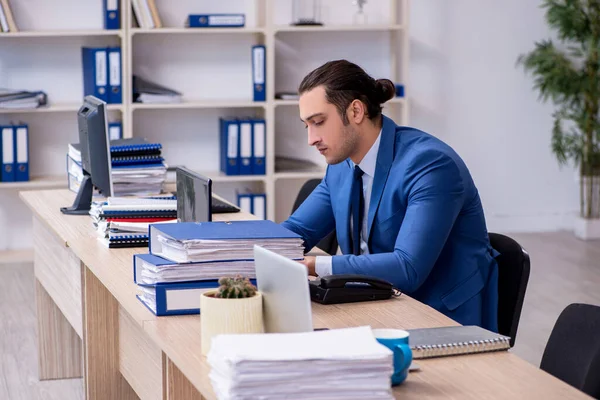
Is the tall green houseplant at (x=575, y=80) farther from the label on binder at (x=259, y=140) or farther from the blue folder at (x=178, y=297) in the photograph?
the blue folder at (x=178, y=297)

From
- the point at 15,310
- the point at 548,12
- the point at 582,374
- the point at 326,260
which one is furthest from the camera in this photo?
the point at 548,12

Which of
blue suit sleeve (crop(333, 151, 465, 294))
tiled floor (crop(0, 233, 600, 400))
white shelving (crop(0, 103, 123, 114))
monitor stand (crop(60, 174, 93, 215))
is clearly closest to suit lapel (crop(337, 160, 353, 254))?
blue suit sleeve (crop(333, 151, 465, 294))

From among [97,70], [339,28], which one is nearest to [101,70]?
[97,70]

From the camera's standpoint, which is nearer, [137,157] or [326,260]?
[326,260]

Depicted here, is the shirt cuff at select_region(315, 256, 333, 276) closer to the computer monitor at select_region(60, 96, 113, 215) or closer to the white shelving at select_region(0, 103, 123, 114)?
the computer monitor at select_region(60, 96, 113, 215)

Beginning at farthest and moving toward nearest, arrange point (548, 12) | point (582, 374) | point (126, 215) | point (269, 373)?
point (548, 12) < point (126, 215) < point (582, 374) < point (269, 373)

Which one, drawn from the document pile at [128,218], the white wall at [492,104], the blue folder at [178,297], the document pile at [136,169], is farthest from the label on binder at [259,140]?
the blue folder at [178,297]

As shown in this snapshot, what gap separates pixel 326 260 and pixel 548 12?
4388mm

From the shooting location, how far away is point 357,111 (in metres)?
2.63

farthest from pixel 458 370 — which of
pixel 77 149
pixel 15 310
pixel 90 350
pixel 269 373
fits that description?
pixel 15 310

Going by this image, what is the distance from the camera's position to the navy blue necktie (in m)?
2.75

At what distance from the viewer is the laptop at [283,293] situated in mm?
1615

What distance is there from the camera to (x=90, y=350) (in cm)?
290

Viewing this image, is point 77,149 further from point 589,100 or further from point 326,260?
point 589,100
